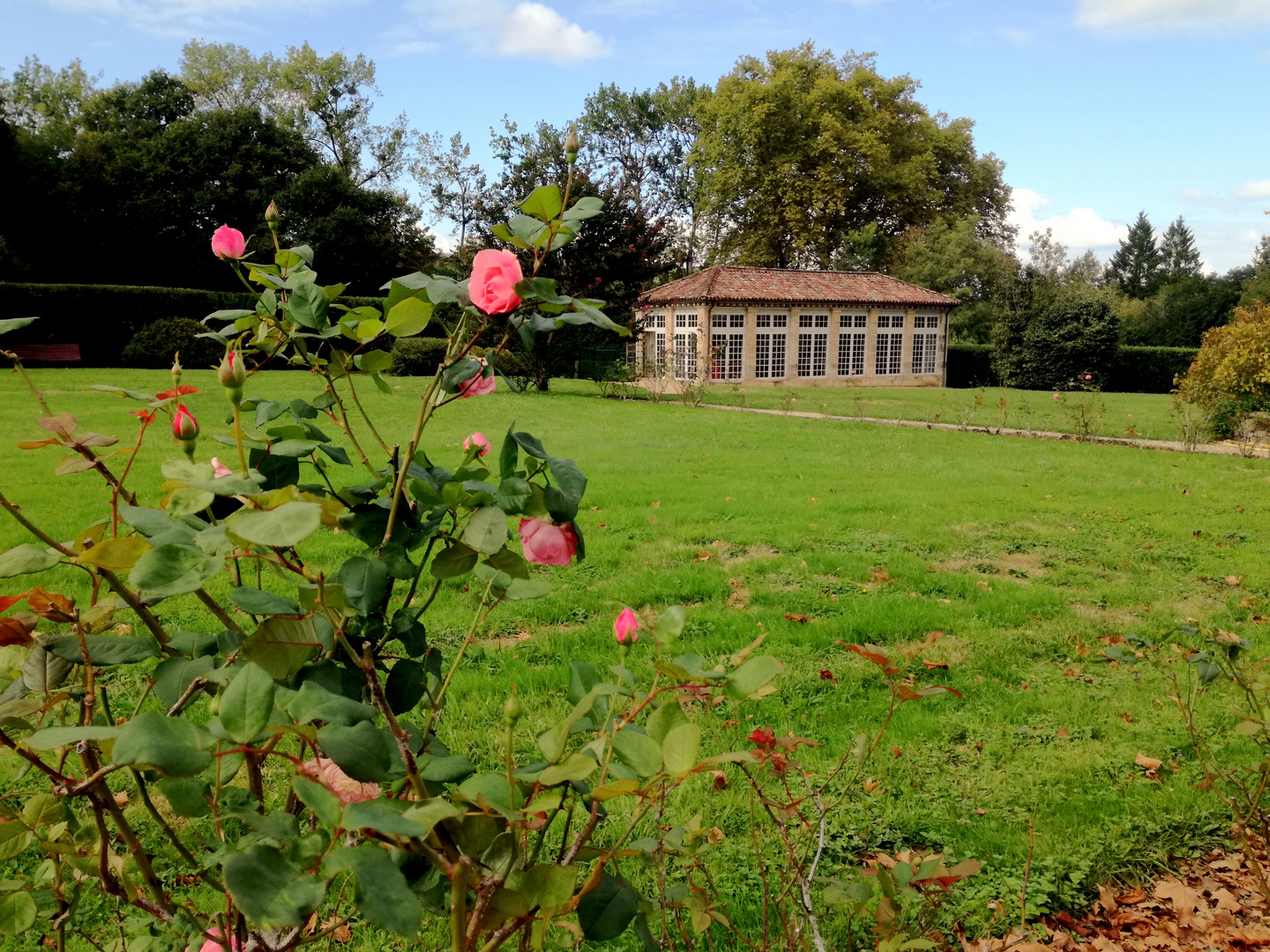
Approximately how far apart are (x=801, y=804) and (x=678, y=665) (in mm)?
1563

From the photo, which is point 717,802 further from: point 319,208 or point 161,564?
point 319,208

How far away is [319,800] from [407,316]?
0.52m

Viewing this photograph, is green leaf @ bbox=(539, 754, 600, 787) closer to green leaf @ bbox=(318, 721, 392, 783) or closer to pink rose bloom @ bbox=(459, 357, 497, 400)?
green leaf @ bbox=(318, 721, 392, 783)

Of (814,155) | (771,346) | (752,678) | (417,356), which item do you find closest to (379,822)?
(752,678)

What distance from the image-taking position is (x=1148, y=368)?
24672mm

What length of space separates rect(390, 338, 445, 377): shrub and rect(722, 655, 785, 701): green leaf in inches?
648

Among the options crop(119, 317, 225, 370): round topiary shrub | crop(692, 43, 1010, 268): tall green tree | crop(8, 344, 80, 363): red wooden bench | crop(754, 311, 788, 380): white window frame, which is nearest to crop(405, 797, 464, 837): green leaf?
crop(119, 317, 225, 370): round topiary shrub

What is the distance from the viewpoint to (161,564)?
70 centimetres

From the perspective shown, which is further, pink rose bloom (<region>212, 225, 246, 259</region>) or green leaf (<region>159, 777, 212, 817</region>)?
pink rose bloom (<region>212, 225, 246, 259</region>)

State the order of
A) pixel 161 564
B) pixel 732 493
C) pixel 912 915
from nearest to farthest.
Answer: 1. pixel 161 564
2. pixel 912 915
3. pixel 732 493

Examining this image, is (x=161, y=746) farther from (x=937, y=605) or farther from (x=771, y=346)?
(x=771, y=346)

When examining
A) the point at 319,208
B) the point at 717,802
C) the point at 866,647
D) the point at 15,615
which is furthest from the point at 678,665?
the point at 319,208

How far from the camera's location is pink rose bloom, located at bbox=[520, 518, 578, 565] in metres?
0.98

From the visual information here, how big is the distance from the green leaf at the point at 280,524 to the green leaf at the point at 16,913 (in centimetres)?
63
